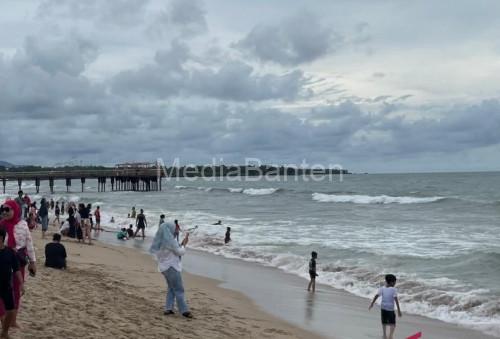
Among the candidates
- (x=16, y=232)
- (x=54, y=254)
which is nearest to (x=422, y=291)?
(x=54, y=254)

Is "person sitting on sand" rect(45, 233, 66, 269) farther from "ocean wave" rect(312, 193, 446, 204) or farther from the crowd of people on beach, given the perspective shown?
"ocean wave" rect(312, 193, 446, 204)

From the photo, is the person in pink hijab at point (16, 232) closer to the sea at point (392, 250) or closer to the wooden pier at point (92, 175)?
the sea at point (392, 250)

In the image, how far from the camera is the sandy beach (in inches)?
268

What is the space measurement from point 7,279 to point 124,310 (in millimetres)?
2802

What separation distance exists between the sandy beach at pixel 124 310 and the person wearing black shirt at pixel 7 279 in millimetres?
327

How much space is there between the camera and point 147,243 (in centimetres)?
2381

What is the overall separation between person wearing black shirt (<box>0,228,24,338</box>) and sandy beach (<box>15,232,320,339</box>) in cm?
33

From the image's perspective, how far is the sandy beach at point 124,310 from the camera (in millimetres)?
6816

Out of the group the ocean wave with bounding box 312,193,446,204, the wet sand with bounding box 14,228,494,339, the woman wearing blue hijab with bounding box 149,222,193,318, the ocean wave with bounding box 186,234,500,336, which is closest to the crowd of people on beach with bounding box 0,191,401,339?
the woman wearing blue hijab with bounding box 149,222,193,318

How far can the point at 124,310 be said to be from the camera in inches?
324

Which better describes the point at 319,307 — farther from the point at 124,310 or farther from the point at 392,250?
the point at 392,250

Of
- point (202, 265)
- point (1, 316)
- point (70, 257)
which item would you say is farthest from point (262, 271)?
point (1, 316)

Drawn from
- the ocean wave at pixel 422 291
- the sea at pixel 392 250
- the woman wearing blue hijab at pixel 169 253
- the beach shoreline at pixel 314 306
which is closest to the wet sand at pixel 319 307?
the beach shoreline at pixel 314 306

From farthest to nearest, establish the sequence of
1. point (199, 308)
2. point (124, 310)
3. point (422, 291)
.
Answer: point (422, 291) → point (199, 308) → point (124, 310)
